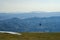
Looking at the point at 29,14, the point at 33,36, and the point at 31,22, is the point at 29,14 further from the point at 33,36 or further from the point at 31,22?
the point at 33,36

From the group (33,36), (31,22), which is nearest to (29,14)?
(31,22)

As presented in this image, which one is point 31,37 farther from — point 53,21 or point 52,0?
point 52,0

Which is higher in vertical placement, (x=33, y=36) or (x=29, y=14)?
(x=29, y=14)

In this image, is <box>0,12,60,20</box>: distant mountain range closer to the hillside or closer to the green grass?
Result: the hillside

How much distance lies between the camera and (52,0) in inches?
46.8

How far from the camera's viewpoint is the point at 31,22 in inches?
47.1

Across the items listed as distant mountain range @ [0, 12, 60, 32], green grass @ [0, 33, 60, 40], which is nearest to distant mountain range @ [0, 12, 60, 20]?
distant mountain range @ [0, 12, 60, 32]

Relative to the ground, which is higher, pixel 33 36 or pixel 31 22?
pixel 31 22

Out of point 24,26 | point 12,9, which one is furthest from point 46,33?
point 12,9

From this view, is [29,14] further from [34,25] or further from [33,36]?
[33,36]

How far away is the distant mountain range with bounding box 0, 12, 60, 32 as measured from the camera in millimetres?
1185

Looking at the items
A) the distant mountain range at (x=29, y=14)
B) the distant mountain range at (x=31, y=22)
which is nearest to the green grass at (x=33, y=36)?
the distant mountain range at (x=31, y=22)

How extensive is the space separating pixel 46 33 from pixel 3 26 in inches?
16.5

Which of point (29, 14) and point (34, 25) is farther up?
point (29, 14)
